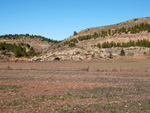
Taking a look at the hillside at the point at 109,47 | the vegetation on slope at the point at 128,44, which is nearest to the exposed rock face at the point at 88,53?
the hillside at the point at 109,47

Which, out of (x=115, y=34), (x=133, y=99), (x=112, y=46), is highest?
(x=115, y=34)

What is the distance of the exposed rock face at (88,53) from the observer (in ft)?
138

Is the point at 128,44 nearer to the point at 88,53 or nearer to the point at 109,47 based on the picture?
the point at 109,47

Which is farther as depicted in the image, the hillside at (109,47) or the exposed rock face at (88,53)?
the hillside at (109,47)

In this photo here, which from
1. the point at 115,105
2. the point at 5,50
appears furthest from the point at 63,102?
the point at 5,50

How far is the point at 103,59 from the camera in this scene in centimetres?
4106

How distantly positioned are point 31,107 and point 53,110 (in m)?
1.33

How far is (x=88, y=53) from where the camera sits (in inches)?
1679

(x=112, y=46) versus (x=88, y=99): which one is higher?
(x=112, y=46)

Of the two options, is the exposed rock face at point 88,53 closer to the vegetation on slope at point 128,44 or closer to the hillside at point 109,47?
the hillside at point 109,47

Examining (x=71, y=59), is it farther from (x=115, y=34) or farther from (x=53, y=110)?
(x=53, y=110)

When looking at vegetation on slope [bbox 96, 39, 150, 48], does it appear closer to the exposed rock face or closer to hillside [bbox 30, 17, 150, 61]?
hillside [bbox 30, 17, 150, 61]

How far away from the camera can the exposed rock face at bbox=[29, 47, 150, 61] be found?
4200 cm

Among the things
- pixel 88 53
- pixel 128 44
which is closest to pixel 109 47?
pixel 128 44
